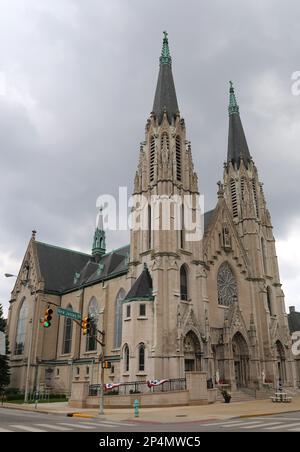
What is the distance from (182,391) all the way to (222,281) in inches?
689

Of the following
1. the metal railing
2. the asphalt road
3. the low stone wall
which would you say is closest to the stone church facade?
the metal railing

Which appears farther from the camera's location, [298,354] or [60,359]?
[298,354]

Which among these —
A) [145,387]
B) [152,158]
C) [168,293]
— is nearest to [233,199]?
[152,158]

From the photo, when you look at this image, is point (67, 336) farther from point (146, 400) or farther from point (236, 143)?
point (236, 143)

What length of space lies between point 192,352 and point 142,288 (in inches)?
292

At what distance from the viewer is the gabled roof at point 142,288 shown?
3641cm

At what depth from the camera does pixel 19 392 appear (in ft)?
151

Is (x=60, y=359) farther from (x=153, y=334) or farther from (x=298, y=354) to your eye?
(x=298, y=354)

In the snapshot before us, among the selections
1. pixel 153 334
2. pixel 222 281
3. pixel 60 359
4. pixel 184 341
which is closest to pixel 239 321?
pixel 222 281

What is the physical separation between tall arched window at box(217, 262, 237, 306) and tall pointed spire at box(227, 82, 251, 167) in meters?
17.1

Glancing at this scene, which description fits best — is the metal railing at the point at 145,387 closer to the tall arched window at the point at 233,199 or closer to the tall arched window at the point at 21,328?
the tall arched window at the point at 21,328

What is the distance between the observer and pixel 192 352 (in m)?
37.3

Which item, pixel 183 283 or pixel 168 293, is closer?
pixel 168 293
